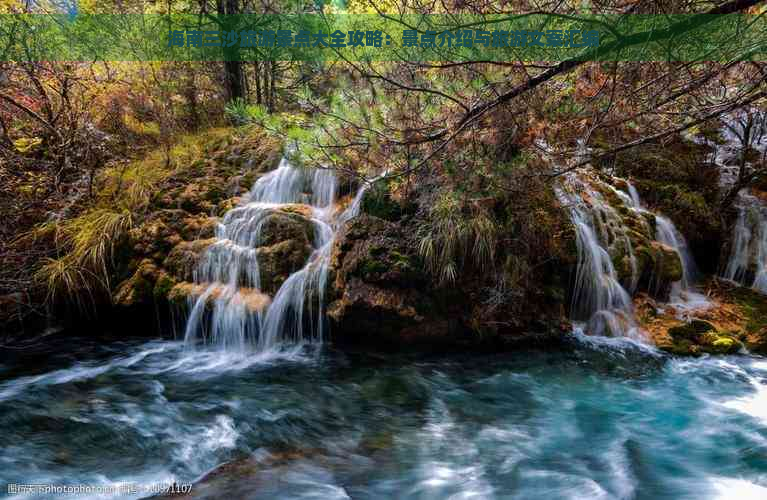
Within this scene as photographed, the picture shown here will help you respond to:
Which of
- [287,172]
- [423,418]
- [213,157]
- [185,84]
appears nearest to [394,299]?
[423,418]

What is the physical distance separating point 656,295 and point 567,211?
1.82 metres

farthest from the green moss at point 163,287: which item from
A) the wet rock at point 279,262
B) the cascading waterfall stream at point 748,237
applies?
the cascading waterfall stream at point 748,237

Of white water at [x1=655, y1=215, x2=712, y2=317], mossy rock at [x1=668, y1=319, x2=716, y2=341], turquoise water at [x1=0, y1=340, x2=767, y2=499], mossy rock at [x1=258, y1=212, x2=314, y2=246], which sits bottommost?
turquoise water at [x1=0, y1=340, x2=767, y2=499]

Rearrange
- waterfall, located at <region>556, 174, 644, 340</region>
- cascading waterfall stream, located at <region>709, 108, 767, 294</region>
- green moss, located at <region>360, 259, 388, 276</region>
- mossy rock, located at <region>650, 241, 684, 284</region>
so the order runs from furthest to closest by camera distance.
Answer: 1. cascading waterfall stream, located at <region>709, 108, 767, 294</region>
2. mossy rock, located at <region>650, 241, 684, 284</region>
3. waterfall, located at <region>556, 174, 644, 340</region>
4. green moss, located at <region>360, 259, 388, 276</region>

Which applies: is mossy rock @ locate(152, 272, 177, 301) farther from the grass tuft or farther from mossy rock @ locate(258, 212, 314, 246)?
the grass tuft

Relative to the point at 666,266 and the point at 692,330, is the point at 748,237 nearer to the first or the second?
the point at 666,266

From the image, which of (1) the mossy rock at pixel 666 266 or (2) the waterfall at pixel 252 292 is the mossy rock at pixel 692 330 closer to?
(1) the mossy rock at pixel 666 266

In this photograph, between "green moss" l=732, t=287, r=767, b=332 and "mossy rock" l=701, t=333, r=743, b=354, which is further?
"green moss" l=732, t=287, r=767, b=332

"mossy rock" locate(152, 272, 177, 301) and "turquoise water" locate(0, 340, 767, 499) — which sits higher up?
"mossy rock" locate(152, 272, 177, 301)

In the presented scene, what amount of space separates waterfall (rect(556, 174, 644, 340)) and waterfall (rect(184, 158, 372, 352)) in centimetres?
308

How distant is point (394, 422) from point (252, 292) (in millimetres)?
2696

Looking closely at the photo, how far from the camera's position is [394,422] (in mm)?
3781

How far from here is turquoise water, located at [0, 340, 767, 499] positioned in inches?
119

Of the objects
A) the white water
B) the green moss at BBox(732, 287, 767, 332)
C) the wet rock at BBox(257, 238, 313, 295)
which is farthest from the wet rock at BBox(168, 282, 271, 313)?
the green moss at BBox(732, 287, 767, 332)
